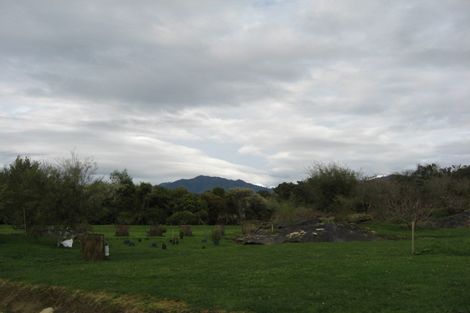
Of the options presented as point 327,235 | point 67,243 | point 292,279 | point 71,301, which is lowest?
point 71,301

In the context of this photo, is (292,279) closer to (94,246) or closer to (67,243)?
(94,246)

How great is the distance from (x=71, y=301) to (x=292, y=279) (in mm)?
6105

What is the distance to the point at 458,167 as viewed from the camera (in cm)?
8556

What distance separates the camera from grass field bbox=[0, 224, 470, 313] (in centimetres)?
1160

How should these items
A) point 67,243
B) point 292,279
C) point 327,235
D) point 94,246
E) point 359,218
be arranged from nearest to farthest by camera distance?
1. point 292,279
2. point 94,246
3. point 67,243
4. point 327,235
5. point 359,218

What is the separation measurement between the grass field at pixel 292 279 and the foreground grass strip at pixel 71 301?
38 centimetres

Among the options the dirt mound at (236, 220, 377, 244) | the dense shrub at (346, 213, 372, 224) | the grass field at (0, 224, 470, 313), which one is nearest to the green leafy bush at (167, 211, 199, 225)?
the dense shrub at (346, 213, 372, 224)

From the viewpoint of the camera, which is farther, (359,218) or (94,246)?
(359,218)

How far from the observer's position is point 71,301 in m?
14.9

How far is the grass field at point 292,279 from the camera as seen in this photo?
11.6 m

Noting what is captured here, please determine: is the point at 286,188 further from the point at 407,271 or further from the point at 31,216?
the point at 407,271

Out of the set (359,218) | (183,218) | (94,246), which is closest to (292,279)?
(94,246)

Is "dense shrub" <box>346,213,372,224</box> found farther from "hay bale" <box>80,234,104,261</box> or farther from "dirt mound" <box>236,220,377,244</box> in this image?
"hay bale" <box>80,234,104,261</box>

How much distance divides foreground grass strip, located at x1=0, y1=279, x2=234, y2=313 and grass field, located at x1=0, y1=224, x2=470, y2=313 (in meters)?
0.38
